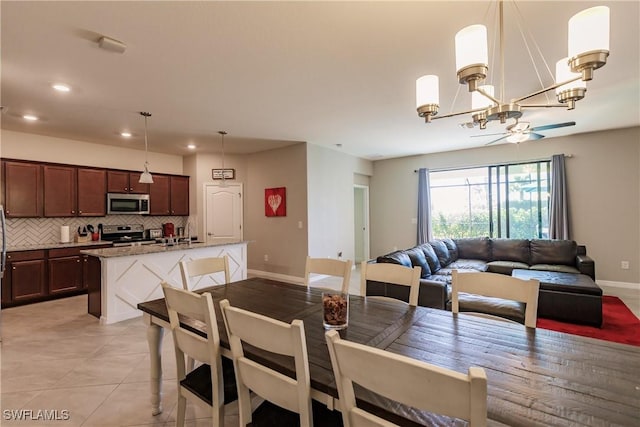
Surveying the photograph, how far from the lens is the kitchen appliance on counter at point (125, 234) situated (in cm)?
550

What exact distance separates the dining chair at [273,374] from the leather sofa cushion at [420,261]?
303 centimetres

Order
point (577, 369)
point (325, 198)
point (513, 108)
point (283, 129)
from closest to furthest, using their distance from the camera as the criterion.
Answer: point (577, 369) < point (513, 108) < point (283, 129) < point (325, 198)

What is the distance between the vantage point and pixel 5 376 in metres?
2.44

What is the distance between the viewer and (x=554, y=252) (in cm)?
502

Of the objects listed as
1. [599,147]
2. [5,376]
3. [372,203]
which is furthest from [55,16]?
[599,147]

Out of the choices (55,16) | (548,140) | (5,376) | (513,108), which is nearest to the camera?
(513,108)

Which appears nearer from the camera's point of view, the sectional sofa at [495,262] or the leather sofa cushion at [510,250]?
the sectional sofa at [495,262]

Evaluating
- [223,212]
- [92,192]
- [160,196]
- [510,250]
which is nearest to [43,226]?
[92,192]

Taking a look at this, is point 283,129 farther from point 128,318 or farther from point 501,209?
point 501,209

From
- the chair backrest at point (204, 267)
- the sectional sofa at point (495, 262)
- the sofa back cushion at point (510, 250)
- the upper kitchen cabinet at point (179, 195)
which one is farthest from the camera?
the upper kitchen cabinet at point (179, 195)

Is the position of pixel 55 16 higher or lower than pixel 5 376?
higher

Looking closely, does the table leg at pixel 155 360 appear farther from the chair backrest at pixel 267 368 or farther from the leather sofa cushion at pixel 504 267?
the leather sofa cushion at pixel 504 267

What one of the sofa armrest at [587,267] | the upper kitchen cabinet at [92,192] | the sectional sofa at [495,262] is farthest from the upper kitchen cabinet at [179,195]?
the sofa armrest at [587,267]

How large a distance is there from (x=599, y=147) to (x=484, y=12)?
4952mm
